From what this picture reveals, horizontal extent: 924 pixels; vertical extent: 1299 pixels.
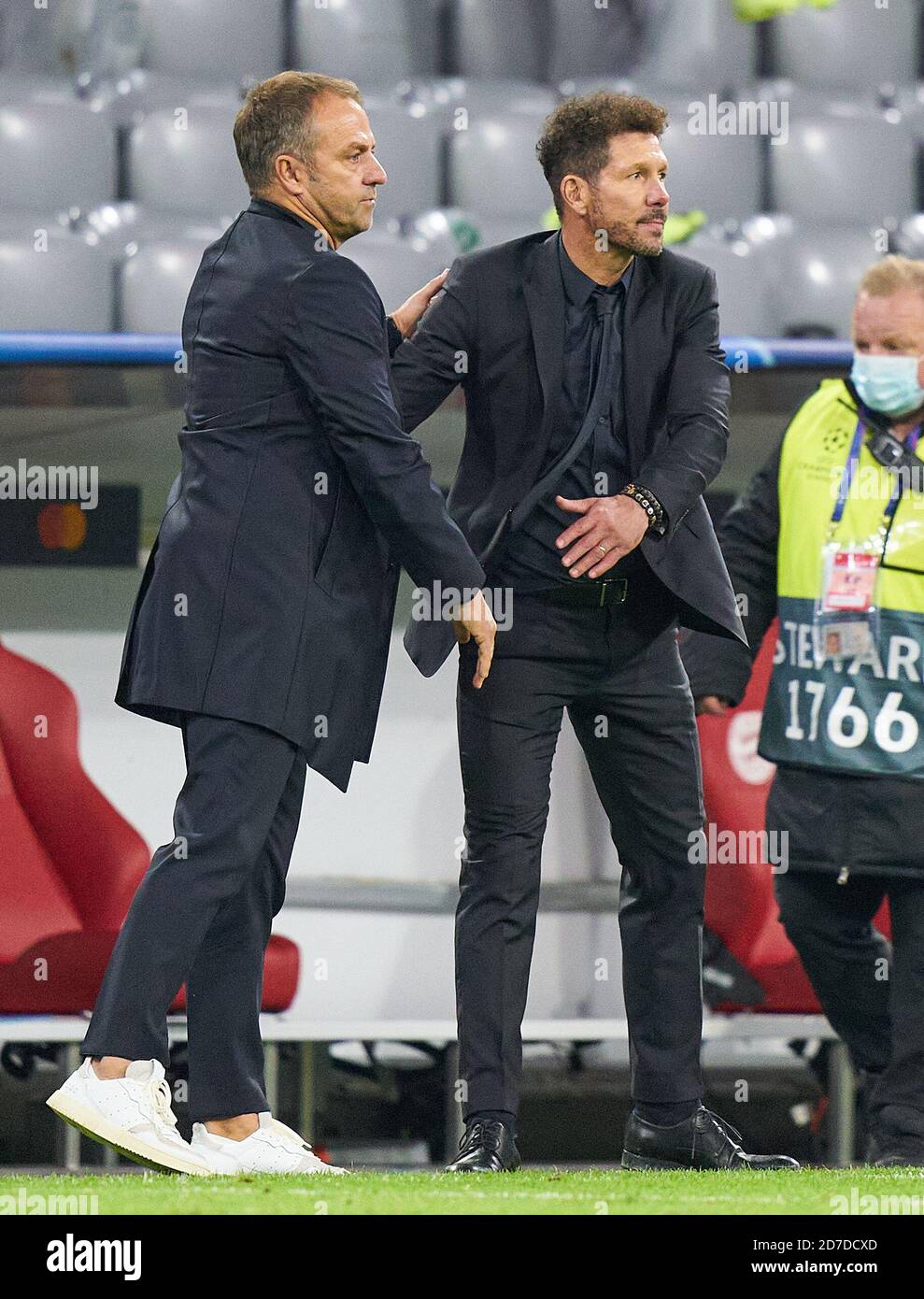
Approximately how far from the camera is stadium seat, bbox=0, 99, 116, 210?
4949mm

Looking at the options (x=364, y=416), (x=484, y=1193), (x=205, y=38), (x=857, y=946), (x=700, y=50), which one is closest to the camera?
(x=484, y=1193)

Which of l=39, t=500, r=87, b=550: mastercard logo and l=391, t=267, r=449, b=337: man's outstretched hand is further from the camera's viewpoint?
l=39, t=500, r=87, b=550: mastercard logo

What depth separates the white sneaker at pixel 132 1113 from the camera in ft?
7.57

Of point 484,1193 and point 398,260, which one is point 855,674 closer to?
point 484,1193

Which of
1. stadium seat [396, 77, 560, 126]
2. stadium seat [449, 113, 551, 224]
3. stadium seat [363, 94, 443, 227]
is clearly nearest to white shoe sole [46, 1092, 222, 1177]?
stadium seat [363, 94, 443, 227]

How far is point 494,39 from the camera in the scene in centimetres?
575

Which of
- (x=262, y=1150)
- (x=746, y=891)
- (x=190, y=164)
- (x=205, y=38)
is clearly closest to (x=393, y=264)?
(x=190, y=164)

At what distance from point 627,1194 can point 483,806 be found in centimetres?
61

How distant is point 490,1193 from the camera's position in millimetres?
2227

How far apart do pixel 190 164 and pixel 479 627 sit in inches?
115

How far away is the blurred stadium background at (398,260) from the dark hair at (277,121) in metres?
1.19

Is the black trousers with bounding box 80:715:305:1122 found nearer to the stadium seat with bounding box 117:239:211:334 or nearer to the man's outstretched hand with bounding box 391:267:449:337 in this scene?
the man's outstretched hand with bounding box 391:267:449:337

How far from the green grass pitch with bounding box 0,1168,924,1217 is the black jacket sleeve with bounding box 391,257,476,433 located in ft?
3.40

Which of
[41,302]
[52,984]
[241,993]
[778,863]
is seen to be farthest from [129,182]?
[241,993]
